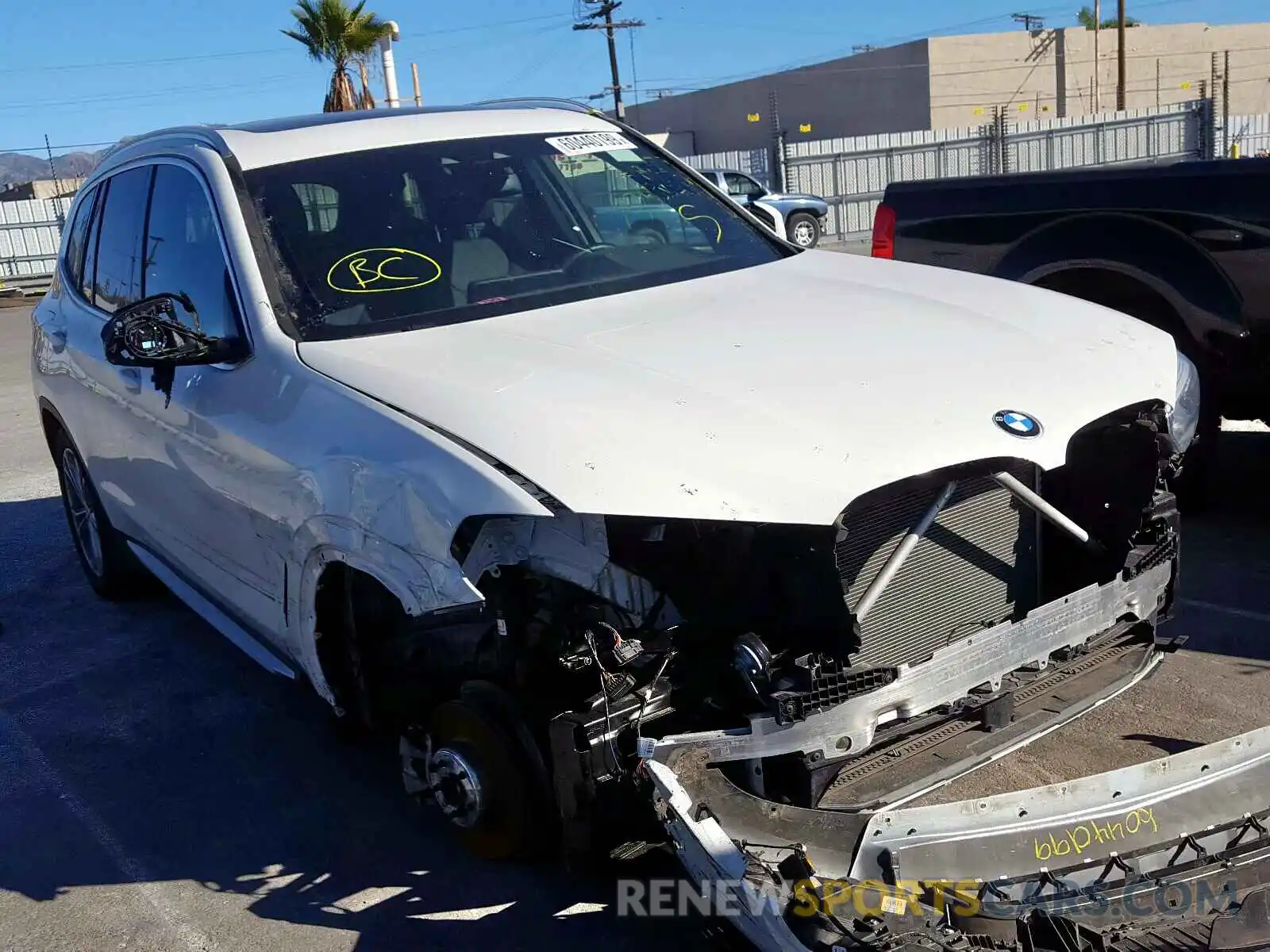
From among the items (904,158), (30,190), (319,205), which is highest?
(30,190)

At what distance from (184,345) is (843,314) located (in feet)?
6.32

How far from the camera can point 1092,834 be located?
8.95 ft

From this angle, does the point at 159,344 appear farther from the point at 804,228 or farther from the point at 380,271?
the point at 804,228

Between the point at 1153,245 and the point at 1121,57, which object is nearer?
the point at 1153,245

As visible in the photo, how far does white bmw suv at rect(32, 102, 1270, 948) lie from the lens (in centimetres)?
273

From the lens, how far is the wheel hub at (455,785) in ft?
10.6

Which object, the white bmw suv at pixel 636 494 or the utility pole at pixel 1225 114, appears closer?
the white bmw suv at pixel 636 494

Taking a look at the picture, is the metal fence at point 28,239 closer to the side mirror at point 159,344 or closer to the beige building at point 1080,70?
the side mirror at point 159,344

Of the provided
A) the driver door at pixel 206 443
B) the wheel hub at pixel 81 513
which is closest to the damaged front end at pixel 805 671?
the driver door at pixel 206 443

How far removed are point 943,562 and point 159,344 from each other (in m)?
2.29

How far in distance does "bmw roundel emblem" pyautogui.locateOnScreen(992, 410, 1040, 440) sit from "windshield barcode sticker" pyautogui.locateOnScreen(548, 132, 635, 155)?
89.0 inches

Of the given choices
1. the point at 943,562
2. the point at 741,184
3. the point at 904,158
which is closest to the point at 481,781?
the point at 943,562

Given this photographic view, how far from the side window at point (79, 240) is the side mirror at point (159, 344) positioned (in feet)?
6.28

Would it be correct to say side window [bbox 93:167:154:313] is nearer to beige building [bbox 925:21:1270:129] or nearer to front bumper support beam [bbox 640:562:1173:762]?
front bumper support beam [bbox 640:562:1173:762]
